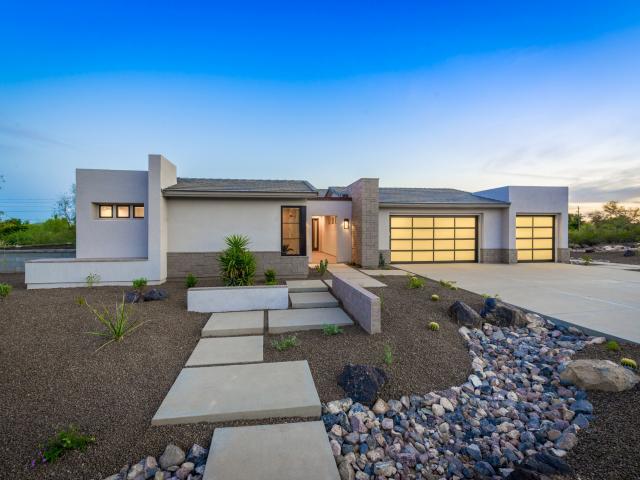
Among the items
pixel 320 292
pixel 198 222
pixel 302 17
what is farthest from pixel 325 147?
pixel 320 292

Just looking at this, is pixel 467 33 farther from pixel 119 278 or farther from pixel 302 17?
pixel 119 278

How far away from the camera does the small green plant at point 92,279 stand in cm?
812

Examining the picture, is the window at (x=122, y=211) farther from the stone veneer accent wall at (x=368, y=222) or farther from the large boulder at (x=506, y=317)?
the large boulder at (x=506, y=317)

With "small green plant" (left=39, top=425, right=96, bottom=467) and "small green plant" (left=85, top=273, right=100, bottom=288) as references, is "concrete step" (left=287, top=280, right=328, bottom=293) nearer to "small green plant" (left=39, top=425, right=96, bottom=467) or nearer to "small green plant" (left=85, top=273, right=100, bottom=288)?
"small green plant" (left=39, top=425, right=96, bottom=467)

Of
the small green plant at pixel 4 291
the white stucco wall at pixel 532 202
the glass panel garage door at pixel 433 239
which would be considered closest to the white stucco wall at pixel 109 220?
the small green plant at pixel 4 291

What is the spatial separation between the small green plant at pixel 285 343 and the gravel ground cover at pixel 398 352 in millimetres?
67

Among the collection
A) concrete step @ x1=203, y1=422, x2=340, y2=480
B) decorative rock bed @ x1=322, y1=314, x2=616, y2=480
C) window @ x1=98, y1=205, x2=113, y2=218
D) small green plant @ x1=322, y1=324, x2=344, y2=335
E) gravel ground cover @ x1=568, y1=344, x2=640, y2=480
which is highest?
window @ x1=98, y1=205, x2=113, y2=218

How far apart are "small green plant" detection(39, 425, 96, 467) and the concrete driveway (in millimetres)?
6983

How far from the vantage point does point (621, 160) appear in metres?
16.4

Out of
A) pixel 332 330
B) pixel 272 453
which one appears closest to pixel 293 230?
pixel 332 330

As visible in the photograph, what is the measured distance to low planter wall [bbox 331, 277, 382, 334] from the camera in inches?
188

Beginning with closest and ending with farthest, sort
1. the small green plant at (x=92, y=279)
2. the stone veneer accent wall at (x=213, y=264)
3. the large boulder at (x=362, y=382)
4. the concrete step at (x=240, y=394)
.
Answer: the concrete step at (x=240, y=394) < the large boulder at (x=362, y=382) < the small green plant at (x=92, y=279) < the stone veneer accent wall at (x=213, y=264)

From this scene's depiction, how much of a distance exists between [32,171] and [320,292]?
26.8m

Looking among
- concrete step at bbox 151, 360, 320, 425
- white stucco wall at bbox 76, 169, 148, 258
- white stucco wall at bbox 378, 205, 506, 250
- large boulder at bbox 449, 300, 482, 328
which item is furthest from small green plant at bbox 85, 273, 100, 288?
white stucco wall at bbox 378, 205, 506, 250
